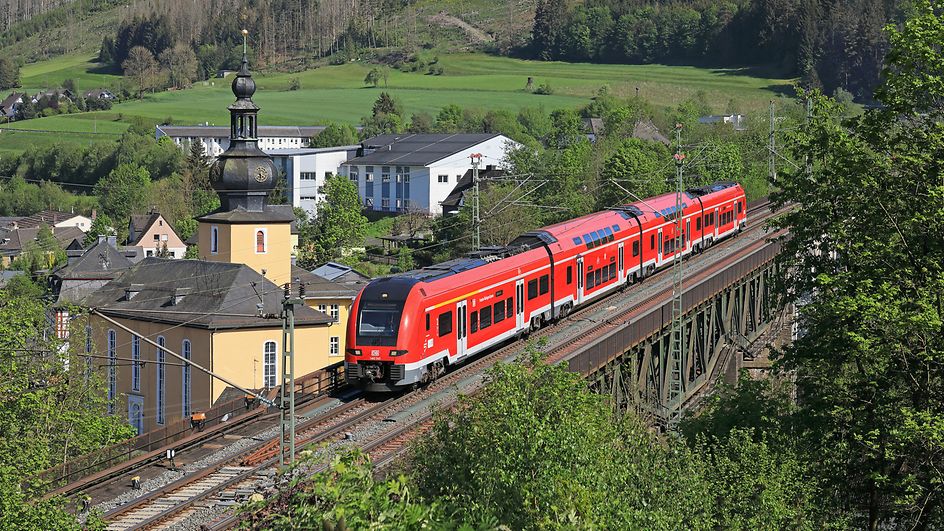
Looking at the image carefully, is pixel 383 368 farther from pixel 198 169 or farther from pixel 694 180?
pixel 198 169

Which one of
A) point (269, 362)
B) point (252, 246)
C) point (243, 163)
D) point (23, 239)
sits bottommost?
point (23, 239)

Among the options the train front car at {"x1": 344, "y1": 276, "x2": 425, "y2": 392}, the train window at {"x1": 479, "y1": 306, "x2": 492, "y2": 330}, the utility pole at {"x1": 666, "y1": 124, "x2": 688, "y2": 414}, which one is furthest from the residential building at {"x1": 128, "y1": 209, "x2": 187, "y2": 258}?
the train front car at {"x1": 344, "y1": 276, "x2": 425, "y2": 392}

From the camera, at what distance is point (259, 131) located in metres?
162

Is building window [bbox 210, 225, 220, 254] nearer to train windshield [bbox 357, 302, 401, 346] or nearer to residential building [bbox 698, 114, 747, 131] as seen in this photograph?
train windshield [bbox 357, 302, 401, 346]

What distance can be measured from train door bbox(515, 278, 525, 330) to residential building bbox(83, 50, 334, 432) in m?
11.8

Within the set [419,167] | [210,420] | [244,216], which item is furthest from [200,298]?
[419,167]

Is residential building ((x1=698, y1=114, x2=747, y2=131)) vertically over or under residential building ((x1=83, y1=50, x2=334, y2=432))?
over

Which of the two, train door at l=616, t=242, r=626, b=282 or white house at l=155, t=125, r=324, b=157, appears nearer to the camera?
train door at l=616, t=242, r=626, b=282

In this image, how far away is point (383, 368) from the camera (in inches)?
1363

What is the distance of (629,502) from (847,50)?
167 m

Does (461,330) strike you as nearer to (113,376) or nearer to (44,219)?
(113,376)

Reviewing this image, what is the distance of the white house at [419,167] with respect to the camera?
12169cm

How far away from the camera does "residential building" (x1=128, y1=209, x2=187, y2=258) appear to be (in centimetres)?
11338

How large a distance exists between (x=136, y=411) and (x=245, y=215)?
39.1 ft
